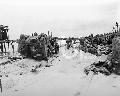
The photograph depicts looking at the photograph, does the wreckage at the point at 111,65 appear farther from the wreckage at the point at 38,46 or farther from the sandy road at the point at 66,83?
the wreckage at the point at 38,46

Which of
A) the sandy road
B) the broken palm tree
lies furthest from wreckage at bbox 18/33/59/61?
the broken palm tree

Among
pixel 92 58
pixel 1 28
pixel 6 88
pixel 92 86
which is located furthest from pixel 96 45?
pixel 1 28

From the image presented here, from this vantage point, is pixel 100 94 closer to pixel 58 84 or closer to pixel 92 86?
pixel 92 86

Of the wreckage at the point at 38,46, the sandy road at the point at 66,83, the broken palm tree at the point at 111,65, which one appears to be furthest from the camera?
the wreckage at the point at 38,46

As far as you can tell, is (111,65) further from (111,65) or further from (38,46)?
(38,46)

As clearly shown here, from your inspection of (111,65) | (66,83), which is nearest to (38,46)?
Result: (66,83)

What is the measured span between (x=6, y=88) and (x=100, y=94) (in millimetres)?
8024

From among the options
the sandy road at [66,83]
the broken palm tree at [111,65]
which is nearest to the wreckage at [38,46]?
the sandy road at [66,83]

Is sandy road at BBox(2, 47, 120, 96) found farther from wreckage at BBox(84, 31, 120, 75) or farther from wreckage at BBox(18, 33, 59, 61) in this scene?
wreckage at BBox(18, 33, 59, 61)

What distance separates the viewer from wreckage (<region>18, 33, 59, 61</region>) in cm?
2514

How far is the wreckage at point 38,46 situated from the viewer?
2514cm

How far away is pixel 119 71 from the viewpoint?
60.8ft

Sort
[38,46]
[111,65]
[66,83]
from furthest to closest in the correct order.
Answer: [38,46] → [111,65] → [66,83]

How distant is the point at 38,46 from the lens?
25.3 meters
